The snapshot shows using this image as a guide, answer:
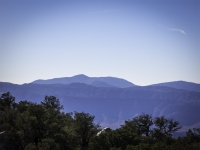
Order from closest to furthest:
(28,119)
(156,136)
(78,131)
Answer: (28,119) → (78,131) → (156,136)

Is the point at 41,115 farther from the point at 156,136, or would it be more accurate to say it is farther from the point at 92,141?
the point at 156,136

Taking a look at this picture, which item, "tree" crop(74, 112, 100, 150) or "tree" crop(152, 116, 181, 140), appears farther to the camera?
"tree" crop(152, 116, 181, 140)

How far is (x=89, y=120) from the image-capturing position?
71.8 metres

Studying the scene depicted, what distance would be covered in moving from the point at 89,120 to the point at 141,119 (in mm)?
23387

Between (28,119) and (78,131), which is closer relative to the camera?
(28,119)

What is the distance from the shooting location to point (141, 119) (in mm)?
87062

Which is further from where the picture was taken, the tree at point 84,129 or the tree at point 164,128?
the tree at point 164,128

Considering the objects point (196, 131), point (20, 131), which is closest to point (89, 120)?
point (20, 131)

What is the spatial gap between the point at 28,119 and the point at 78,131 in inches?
734

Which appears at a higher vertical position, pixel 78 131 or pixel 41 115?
pixel 41 115

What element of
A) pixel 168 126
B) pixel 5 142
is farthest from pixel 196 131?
pixel 5 142

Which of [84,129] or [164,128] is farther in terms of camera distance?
[164,128]

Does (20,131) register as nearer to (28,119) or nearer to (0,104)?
(28,119)

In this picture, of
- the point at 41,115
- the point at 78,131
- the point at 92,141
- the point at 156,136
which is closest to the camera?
the point at 92,141
